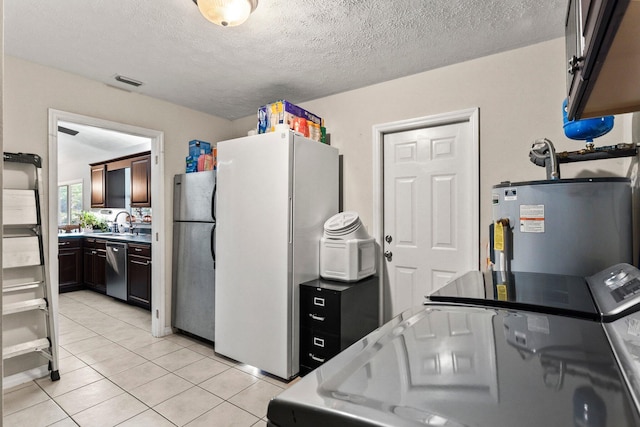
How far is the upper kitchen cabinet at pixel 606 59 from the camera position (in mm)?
665

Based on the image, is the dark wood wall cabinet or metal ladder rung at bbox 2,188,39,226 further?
the dark wood wall cabinet

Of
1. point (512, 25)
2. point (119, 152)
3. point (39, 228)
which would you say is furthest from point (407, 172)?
point (119, 152)

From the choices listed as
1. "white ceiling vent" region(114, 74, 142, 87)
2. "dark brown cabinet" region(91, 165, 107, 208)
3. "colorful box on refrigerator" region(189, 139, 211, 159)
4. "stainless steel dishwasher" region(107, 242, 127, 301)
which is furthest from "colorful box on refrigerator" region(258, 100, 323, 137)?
"dark brown cabinet" region(91, 165, 107, 208)

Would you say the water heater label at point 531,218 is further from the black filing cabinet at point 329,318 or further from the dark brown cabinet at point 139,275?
the dark brown cabinet at point 139,275

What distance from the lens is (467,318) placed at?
93cm

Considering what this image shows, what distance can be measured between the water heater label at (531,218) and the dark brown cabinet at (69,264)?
6.30 metres

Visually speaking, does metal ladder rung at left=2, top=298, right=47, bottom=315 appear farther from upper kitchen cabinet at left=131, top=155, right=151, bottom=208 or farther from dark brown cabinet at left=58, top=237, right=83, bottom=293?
dark brown cabinet at left=58, top=237, right=83, bottom=293

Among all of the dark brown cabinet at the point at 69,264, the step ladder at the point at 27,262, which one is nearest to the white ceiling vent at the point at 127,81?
the step ladder at the point at 27,262

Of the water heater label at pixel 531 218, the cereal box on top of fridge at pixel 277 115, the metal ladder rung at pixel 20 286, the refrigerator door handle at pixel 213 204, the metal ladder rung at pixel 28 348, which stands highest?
the cereal box on top of fridge at pixel 277 115

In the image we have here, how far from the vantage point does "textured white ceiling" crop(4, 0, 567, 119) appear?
1.92 m

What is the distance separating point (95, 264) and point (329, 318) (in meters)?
4.60

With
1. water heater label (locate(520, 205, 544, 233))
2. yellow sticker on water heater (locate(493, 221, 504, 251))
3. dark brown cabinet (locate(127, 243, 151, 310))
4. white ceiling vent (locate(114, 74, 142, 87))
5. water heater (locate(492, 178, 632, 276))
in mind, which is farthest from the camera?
dark brown cabinet (locate(127, 243, 151, 310))

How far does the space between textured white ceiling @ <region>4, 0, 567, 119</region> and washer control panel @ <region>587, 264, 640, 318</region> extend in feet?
5.22

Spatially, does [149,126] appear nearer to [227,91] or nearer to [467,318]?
[227,91]
